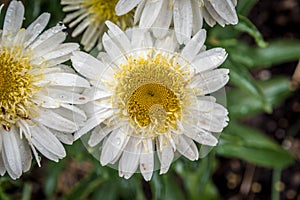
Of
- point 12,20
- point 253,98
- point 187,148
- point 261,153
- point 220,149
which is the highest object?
point 12,20

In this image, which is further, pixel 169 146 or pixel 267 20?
pixel 267 20

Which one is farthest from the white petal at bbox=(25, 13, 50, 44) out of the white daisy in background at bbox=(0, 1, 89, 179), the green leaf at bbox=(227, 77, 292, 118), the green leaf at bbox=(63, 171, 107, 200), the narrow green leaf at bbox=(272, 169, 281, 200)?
the narrow green leaf at bbox=(272, 169, 281, 200)

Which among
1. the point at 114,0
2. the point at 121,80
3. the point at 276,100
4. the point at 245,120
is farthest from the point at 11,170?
the point at 245,120

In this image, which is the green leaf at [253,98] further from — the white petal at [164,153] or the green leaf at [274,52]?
the white petal at [164,153]

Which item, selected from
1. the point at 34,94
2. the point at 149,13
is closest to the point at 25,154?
the point at 34,94

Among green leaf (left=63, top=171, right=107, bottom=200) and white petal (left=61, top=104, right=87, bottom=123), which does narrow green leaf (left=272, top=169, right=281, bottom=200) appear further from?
white petal (left=61, top=104, right=87, bottom=123)

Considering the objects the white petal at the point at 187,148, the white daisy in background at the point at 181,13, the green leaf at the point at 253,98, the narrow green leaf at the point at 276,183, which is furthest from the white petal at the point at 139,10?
the narrow green leaf at the point at 276,183

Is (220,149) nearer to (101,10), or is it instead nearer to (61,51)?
(101,10)

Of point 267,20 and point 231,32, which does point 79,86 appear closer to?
point 231,32
